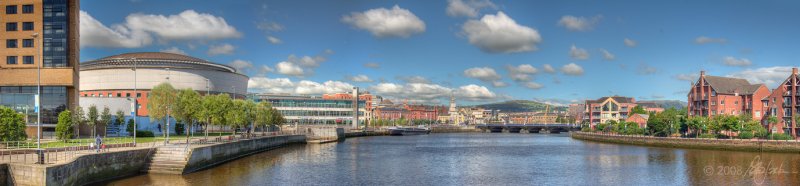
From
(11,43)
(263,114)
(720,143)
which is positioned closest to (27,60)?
(11,43)

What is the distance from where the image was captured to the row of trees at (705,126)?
109m

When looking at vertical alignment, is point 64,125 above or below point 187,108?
below

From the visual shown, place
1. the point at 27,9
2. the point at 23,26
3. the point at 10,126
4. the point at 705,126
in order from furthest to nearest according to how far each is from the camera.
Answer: the point at 705,126, the point at 23,26, the point at 27,9, the point at 10,126

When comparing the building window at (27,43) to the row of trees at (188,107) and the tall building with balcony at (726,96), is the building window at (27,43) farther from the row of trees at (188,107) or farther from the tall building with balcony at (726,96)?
the tall building with balcony at (726,96)

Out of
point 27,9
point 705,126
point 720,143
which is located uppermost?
point 27,9

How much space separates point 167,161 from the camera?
59000 millimetres

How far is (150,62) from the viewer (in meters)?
164

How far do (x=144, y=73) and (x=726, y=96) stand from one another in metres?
149

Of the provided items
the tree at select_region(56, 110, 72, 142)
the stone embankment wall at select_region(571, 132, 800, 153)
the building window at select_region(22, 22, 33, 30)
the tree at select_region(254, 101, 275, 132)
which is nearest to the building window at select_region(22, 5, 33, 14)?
the building window at select_region(22, 22, 33, 30)

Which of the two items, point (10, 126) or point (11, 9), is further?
A: point (11, 9)

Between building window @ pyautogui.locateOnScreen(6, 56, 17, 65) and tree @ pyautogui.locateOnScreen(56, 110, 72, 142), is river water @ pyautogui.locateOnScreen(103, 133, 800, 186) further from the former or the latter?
building window @ pyautogui.locateOnScreen(6, 56, 17, 65)

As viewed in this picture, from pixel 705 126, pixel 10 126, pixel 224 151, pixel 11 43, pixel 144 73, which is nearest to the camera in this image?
pixel 10 126

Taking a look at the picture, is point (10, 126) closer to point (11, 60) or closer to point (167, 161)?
point (167, 161)

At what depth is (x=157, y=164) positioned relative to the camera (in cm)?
5859
